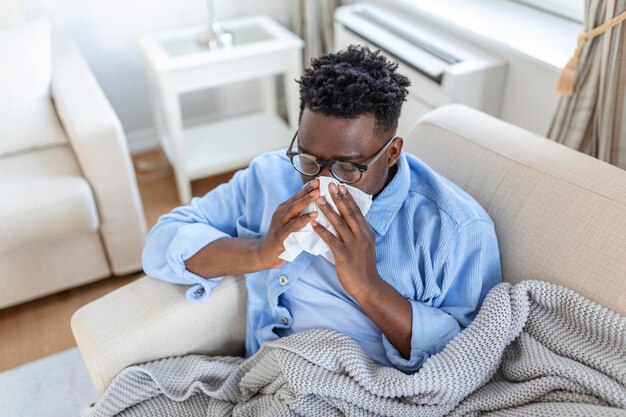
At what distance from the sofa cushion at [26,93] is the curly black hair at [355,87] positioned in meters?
1.27

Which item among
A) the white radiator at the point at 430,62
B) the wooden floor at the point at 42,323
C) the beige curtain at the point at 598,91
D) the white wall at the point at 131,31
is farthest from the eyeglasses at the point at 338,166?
the white wall at the point at 131,31

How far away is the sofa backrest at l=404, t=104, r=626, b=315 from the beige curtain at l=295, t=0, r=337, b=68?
1.44 m

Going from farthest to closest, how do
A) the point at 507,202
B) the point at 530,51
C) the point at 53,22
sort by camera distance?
the point at 53,22, the point at 530,51, the point at 507,202

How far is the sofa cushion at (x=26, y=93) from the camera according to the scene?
187 centimetres

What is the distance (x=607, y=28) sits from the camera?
128 cm

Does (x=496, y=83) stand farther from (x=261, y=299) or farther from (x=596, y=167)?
(x=261, y=299)

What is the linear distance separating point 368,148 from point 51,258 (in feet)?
4.28

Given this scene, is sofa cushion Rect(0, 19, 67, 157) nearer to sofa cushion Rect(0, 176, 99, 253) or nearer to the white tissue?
sofa cushion Rect(0, 176, 99, 253)

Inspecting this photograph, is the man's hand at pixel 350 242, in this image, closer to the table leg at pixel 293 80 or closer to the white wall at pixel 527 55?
the white wall at pixel 527 55

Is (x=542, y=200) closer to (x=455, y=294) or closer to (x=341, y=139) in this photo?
(x=455, y=294)

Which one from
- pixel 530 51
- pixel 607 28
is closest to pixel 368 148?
pixel 607 28

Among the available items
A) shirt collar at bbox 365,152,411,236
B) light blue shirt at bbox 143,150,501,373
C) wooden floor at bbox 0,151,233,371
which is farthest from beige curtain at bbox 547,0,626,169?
wooden floor at bbox 0,151,233,371

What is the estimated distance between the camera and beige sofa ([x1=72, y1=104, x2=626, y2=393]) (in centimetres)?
97

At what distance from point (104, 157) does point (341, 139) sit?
3.46 feet
